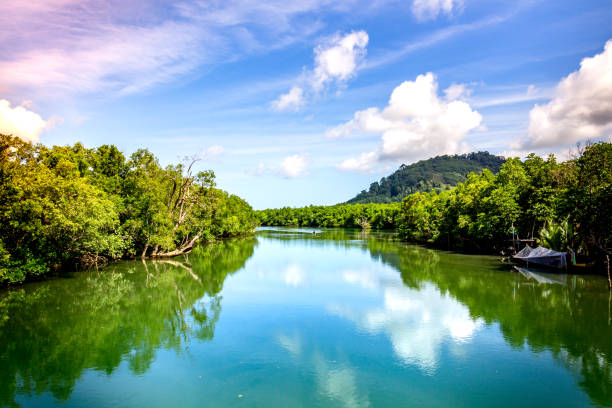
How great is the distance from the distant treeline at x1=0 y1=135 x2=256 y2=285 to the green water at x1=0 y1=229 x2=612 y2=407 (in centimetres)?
231

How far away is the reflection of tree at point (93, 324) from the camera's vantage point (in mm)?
9477

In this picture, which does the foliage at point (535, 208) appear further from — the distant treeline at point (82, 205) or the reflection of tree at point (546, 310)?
the distant treeline at point (82, 205)

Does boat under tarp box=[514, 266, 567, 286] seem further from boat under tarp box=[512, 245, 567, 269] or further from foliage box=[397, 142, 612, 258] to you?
foliage box=[397, 142, 612, 258]

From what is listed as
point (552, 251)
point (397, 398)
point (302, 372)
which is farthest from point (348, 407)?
point (552, 251)

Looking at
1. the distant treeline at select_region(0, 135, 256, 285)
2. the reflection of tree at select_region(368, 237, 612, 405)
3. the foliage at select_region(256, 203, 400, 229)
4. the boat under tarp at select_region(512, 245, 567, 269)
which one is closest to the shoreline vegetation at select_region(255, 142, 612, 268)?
the boat under tarp at select_region(512, 245, 567, 269)

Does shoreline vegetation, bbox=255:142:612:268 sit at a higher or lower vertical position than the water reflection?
higher

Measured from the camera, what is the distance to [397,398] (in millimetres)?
7918

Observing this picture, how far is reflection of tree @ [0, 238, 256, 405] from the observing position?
9477mm

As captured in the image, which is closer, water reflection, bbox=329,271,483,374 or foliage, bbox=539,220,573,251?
water reflection, bbox=329,271,483,374

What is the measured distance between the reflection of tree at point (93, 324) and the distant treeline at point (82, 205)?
201cm

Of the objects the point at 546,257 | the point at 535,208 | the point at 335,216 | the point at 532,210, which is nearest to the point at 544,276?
the point at 546,257

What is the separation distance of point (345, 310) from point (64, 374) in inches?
395

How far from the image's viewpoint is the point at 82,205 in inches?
800

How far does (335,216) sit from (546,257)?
90.1 metres
